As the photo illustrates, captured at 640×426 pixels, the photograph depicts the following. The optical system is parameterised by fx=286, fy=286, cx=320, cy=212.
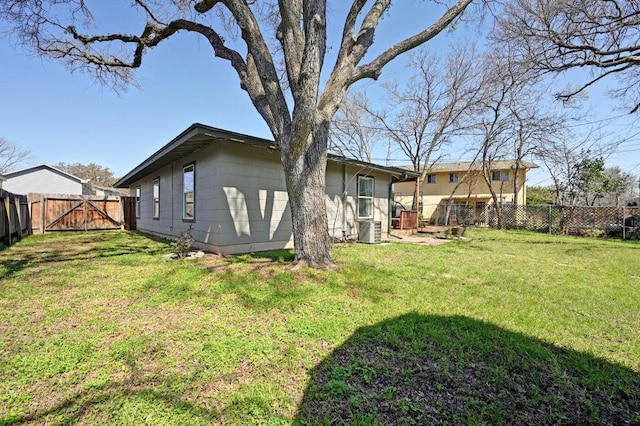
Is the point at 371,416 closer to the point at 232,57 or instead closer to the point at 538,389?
the point at 538,389

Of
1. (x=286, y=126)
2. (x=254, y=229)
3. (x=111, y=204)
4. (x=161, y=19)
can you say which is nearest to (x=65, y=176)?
(x=111, y=204)

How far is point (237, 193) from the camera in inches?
247

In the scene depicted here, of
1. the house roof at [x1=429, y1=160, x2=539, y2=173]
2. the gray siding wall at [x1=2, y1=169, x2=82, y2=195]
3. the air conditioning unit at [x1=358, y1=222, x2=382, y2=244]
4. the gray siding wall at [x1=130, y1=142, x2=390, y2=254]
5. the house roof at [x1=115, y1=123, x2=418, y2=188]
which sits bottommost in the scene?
the air conditioning unit at [x1=358, y1=222, x2=382, y2=244]

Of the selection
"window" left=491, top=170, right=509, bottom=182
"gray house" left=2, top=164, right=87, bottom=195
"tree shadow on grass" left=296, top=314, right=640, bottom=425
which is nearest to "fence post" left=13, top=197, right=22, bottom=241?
"tree shadow on grass" left=296, top=314, right=640, bottom=425

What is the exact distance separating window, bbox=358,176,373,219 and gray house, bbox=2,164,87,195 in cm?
2632

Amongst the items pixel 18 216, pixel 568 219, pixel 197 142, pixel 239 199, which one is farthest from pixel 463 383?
pixel 568 219

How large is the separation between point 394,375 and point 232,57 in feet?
18.3

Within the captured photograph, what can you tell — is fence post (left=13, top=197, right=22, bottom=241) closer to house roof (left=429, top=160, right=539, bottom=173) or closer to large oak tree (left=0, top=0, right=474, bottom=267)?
large oak tree (left=0, top=0, right=474, bottom=267)

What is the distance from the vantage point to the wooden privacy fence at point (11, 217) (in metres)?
6.90

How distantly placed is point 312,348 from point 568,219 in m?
16.6

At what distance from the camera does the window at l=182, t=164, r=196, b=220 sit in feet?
23.9

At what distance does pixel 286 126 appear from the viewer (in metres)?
4.60

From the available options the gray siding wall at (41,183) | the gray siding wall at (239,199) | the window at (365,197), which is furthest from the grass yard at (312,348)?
the gray siding wall at (41,183)

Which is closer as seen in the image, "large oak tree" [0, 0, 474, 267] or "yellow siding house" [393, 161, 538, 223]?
"large oak tree" [0, 0, 474, 267]
